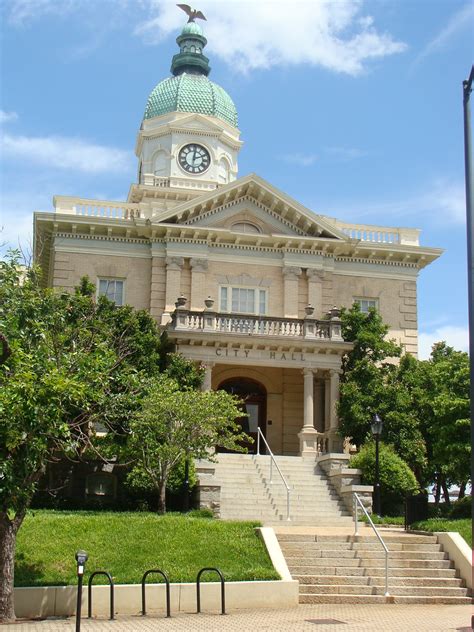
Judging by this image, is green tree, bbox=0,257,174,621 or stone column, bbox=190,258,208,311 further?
stone column, bbox=190,258,208,311

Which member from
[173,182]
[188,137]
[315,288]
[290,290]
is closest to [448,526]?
[290,290]

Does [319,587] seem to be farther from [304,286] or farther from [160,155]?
[160,155]

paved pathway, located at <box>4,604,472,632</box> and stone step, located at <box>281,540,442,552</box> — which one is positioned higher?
stone step, located at <box>281,540,442,552</box>

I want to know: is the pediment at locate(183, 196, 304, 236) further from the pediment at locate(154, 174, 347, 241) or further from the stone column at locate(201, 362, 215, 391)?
the stone column at locate(201, 362, 215, 391)

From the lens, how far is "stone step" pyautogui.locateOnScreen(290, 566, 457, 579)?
19.6 metres

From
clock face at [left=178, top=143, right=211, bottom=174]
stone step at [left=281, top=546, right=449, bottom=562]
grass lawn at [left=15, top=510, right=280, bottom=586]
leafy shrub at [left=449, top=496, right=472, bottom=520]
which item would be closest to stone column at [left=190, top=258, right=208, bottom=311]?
clock face at [left=178, top=143, right=211, bottom=174]

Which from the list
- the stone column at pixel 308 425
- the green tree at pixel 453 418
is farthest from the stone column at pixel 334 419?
the green tree at pixel 453 418

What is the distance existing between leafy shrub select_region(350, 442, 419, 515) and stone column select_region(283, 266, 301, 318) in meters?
9.60

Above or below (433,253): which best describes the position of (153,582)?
below

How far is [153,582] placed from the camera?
17422mm

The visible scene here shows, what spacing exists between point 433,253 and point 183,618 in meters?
26.2

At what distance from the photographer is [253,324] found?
34.3 metres

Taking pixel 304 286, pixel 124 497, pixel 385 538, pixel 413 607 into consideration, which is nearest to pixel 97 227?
pixel 304 286

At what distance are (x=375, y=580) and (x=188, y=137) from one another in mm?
30115
